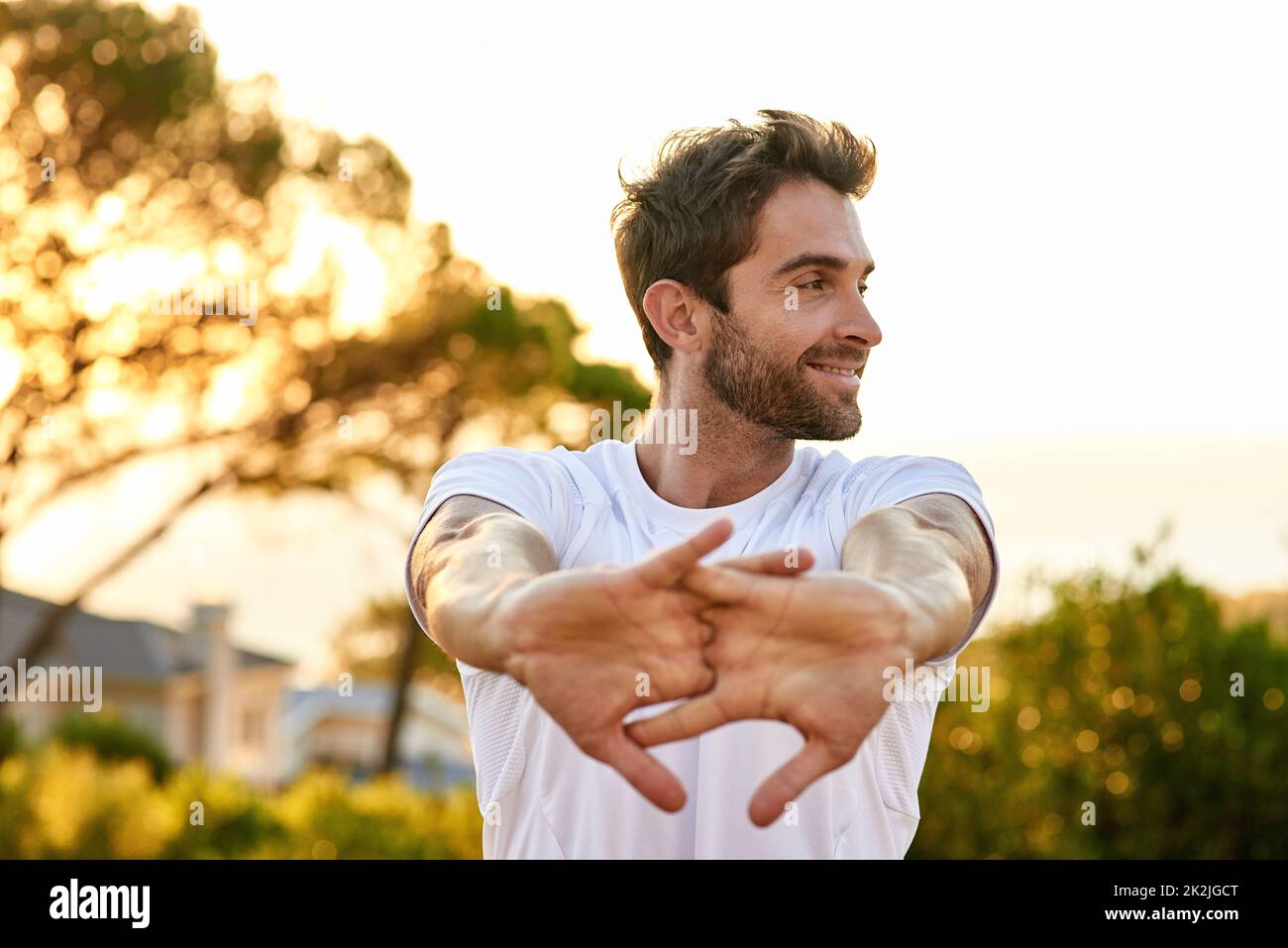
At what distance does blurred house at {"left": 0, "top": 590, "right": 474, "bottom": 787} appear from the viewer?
65.7 ft

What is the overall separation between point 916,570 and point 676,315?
A: 4.40 ft

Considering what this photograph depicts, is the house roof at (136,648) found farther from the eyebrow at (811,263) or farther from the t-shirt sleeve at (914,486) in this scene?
the t-shirt sleeve at (914,486)

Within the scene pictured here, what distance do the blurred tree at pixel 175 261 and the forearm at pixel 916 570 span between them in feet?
38.2

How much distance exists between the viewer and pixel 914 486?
266 centimetres

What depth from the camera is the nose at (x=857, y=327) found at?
2941mm

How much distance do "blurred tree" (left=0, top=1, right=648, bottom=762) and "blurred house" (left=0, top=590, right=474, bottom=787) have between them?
3586 mm

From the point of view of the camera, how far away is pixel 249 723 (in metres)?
24.8

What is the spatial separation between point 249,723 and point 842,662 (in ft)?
79.9

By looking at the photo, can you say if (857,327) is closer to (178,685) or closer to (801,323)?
(801,323)

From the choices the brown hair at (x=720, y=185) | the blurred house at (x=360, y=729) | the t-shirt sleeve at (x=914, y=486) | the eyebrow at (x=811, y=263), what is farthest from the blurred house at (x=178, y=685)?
the t-shirt sleeve at (x=914, y=486)

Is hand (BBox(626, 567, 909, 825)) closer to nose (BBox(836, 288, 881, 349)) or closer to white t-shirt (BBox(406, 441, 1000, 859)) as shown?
white t-shirt (BBox(406, 441, 1000, 859))

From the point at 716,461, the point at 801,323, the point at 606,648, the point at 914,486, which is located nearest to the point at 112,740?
the point at 716,461

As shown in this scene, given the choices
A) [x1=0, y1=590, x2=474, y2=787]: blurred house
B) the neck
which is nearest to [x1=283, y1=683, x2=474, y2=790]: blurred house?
[x1=0, y1=590, x2=474, y2=787]: blurred house
